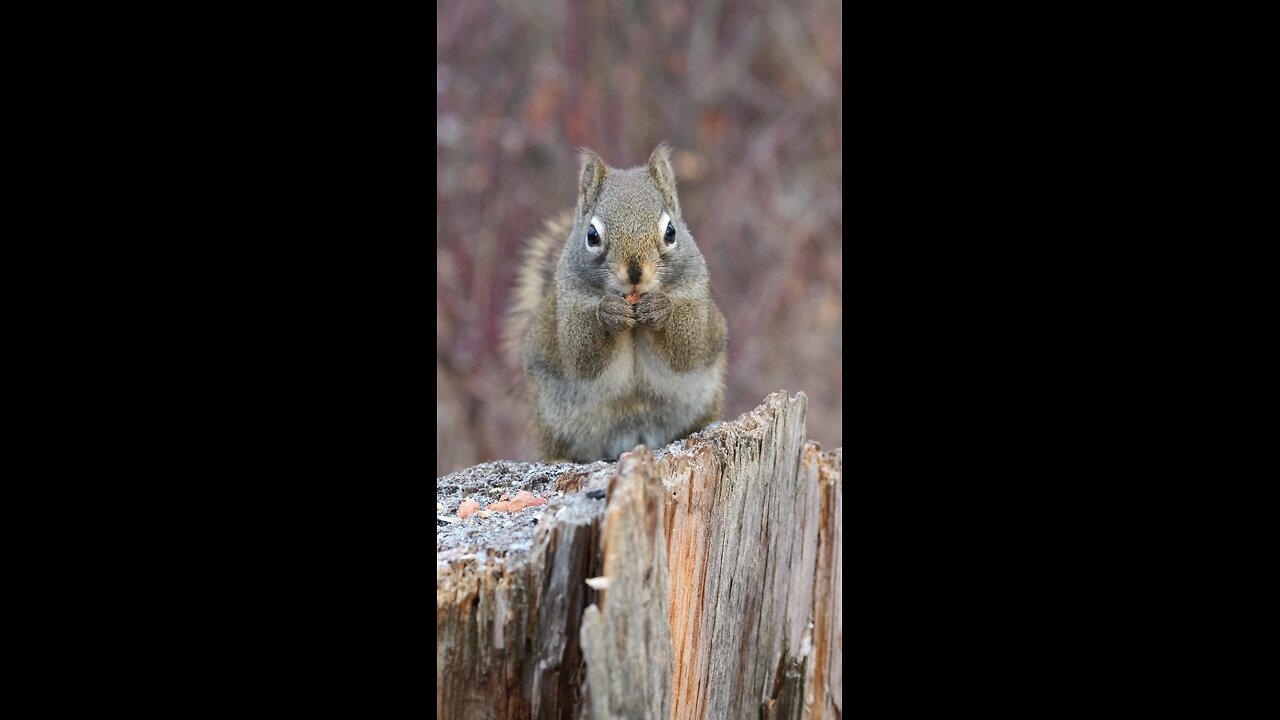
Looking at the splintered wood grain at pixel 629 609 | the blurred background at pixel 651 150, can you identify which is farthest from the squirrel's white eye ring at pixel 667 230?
the blurred background at pixel 651 150

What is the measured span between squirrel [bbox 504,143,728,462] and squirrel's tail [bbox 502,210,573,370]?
0.09 m

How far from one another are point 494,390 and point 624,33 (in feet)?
5.78

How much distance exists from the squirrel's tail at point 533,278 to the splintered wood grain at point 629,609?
1485mm

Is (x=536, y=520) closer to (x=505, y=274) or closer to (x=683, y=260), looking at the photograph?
(x=683, y=260)

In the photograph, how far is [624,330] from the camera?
2555 millimetres

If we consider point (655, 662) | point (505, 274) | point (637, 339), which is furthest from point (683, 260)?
point (505, 274)

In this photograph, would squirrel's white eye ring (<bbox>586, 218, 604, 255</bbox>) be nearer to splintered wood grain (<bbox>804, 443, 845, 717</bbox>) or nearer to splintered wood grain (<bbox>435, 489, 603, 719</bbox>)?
splintered wood grain (<bbox>804, 443, 845, 717</bbox>)

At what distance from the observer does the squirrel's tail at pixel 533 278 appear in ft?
10.1

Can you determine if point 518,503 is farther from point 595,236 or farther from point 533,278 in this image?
point 533,278

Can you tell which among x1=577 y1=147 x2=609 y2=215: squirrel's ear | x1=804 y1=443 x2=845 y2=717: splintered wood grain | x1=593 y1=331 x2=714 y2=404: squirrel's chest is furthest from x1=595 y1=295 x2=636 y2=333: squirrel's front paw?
x1=804 y1=443 x2=845 y2=717: splintered wood grain
